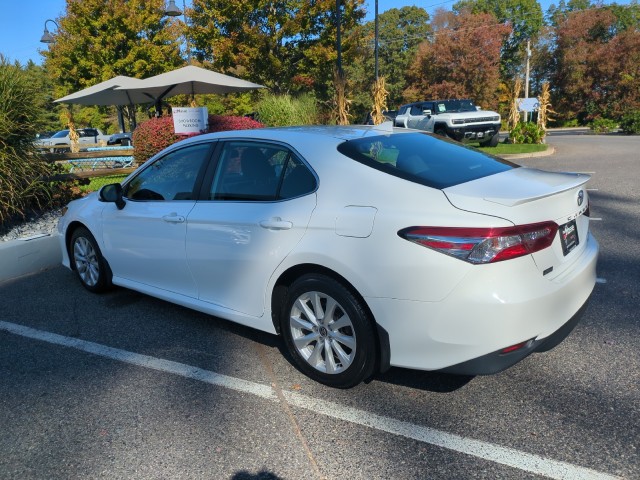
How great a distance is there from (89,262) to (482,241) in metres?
3.99

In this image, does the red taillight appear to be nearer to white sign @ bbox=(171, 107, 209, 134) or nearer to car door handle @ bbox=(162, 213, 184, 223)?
car door handle @ bbox=(162, 213, 184, 223)

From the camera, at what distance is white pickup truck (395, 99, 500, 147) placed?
1756 cm

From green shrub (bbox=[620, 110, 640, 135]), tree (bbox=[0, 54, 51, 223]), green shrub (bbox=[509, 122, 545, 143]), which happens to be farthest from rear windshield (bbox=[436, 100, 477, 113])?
green shrub (bbox=[620, 110, 640, 135])

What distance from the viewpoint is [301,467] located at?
2.56 metres

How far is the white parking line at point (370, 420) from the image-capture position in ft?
8.09

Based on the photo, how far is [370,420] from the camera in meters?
2.92

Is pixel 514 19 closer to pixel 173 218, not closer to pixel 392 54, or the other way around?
pixel 392 54

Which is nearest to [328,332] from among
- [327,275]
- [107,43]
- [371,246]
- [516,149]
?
[327,275]

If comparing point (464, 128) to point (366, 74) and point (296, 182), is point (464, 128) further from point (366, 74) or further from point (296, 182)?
point (366, 74)

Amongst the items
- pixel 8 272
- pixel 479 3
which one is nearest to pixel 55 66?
pixel 8 272

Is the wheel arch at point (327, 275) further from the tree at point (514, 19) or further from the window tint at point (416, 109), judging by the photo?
the tree at point (514, 19)

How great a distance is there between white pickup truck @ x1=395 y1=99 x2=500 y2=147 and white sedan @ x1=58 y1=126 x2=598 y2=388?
47.1 ft

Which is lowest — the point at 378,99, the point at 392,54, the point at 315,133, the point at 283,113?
the point at 315,133

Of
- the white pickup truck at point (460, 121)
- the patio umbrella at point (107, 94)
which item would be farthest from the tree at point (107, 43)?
the white pickup truck at point (460, 121)
